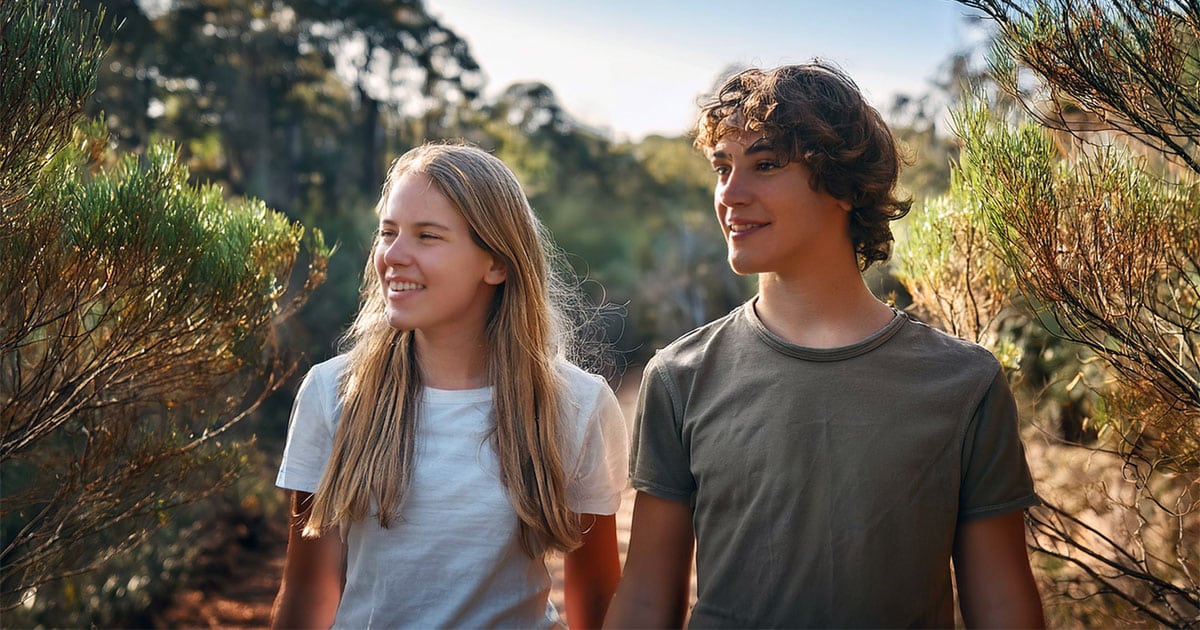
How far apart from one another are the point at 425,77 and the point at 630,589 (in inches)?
424

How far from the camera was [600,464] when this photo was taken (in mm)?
2309

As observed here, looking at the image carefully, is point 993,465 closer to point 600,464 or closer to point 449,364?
point 600,464

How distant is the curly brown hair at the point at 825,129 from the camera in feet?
6.46

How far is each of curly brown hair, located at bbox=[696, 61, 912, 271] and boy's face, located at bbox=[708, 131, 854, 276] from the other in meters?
0.03

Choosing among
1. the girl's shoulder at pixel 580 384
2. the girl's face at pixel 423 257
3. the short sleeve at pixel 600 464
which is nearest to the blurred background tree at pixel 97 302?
the girl's face at pixel 423 257

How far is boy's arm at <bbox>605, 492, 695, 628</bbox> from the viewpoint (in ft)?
6.59

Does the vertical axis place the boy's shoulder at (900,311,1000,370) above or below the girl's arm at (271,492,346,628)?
above

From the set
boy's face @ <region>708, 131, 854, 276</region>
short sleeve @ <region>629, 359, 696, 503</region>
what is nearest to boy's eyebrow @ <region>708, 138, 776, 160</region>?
boy's face @ <region>708, 131, 854, 276</region>

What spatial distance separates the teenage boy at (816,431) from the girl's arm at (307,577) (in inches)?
29.4

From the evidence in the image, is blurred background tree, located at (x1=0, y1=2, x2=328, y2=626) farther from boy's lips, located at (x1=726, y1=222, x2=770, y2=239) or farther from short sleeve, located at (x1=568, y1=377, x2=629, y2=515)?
boy's lips, located at (x1=726, y1=222, x2=770, y2=239)

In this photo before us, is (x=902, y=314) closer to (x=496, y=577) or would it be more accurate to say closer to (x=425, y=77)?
(x=496, y=577)

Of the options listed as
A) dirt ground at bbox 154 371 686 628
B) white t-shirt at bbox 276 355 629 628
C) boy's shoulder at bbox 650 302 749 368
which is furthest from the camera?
dirt ground at bbox 154 371 686 628

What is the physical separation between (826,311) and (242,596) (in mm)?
4667

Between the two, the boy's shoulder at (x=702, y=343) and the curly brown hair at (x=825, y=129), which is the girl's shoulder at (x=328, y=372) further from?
the curly brown hair at (x=825, y=129)
